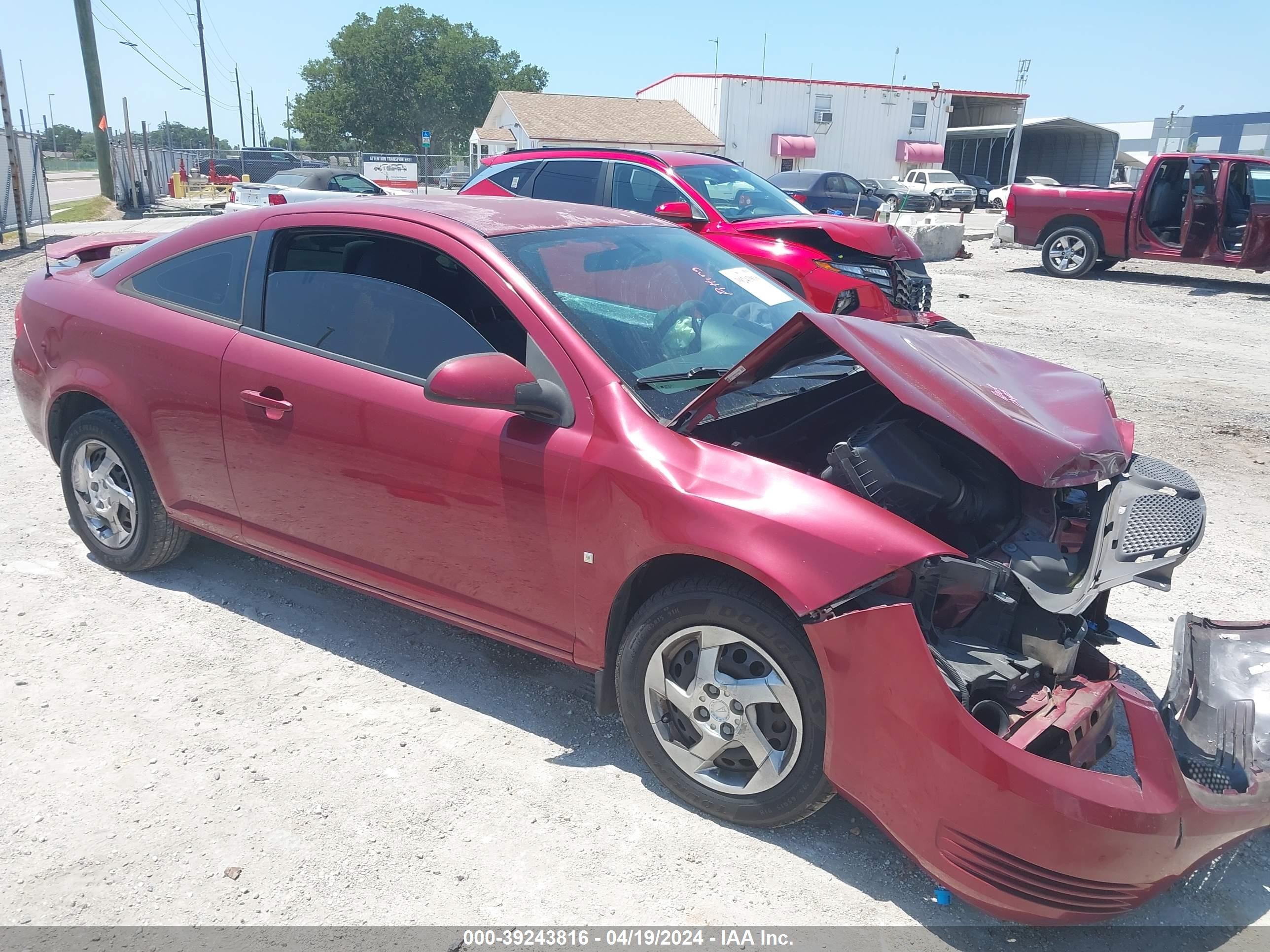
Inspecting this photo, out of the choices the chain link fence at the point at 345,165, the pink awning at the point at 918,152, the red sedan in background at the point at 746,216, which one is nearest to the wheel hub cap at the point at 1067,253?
the red sedan in background at the point at 746,216

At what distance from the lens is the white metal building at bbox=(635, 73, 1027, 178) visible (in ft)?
160

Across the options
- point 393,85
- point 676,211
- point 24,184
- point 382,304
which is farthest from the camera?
point 393,85

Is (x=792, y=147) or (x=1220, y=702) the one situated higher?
(x=792, y=147)

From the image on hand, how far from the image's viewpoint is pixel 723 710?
268 centimetres

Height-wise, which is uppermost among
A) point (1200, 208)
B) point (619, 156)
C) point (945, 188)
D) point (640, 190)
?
point (619, 156)

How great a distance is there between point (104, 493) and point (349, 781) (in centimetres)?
218

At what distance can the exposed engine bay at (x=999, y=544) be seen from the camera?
2.39 m

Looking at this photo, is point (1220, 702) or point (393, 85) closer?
point (1220, 702)

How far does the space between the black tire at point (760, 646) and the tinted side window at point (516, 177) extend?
6.82 metres

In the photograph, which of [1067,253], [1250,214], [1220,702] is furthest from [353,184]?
[1220,702]

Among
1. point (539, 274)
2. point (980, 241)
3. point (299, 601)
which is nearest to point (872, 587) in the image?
point (539, 274)

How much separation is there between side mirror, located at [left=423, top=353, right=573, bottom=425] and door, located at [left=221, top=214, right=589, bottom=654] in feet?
0.20

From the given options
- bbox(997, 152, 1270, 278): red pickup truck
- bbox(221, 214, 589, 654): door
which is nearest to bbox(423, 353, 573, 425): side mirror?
bbox(221, 214, 589, 654): door

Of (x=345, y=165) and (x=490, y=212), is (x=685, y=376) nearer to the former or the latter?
(x=490, y=212)
